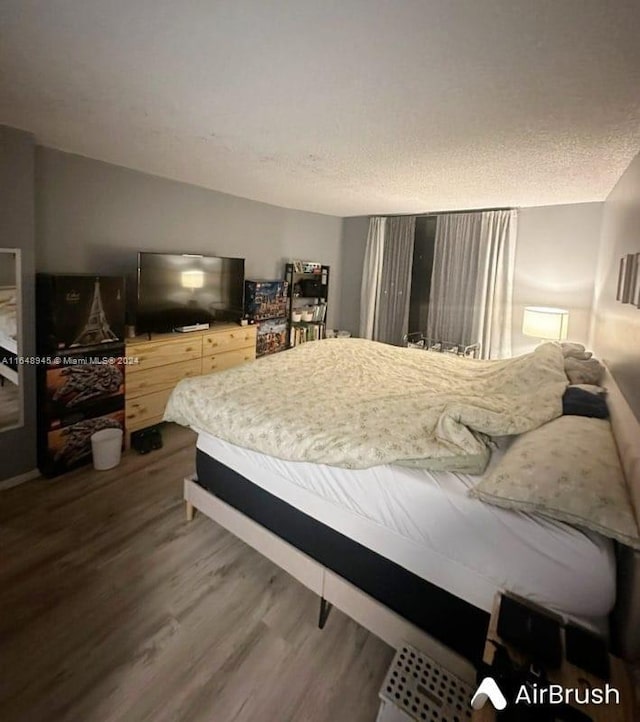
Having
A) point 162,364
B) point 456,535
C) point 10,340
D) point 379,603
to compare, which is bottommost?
point 379,603

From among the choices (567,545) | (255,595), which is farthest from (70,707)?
(567,545)

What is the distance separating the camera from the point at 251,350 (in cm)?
428

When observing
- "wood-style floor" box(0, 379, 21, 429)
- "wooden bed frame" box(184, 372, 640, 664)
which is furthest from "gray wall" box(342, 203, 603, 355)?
"wood-style floor" box(0, 379, 21, 429)

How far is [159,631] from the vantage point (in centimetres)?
164

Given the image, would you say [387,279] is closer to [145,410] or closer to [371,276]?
[371,276]

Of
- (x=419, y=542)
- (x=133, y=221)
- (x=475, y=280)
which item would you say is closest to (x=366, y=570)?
(x=419, y=542)

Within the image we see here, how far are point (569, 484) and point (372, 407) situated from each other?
978 mm

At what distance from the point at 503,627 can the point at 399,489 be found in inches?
21.0

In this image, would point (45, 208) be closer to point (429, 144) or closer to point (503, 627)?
point (429, 144)

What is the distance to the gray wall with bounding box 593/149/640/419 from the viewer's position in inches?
65.6

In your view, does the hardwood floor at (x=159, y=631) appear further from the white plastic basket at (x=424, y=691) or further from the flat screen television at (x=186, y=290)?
the flat screen television at (x=186, y=290)

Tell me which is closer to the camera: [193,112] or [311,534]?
[311,534]

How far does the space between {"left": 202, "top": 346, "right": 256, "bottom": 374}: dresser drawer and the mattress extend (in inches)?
84.7

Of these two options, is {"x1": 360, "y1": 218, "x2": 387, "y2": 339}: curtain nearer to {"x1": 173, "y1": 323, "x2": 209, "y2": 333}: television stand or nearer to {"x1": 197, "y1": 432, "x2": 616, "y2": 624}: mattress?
{"x1": 173, "y1": 323, "x2": 209, "y2": 333}: television stand
